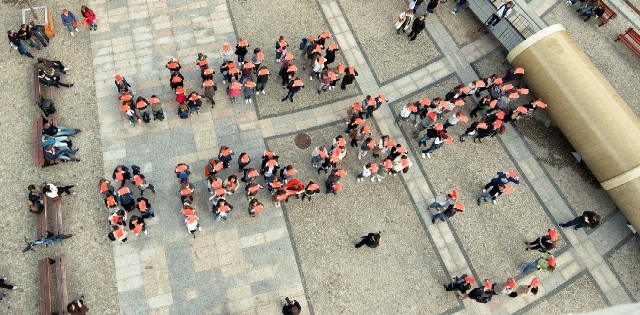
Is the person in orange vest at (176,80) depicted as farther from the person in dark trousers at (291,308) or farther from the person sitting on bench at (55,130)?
the person in dark trousers at (291,308)

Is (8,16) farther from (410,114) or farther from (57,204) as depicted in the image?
(410,114)

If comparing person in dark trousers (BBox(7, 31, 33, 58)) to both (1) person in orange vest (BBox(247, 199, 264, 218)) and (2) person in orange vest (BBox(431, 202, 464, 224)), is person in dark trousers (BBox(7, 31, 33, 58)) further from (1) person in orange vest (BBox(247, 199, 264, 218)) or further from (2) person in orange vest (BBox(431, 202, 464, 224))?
(2) person in orange vest (BBox(431, 202, 464, 224))

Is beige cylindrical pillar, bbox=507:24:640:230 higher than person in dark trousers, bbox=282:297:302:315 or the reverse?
higher

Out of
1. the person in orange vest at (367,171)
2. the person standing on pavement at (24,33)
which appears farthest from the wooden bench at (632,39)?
the person standing on pavement at (24,33)

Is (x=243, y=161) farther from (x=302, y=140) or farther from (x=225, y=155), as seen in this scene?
(x=302, y=140)

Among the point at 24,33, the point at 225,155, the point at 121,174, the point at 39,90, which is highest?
the point at 24,33

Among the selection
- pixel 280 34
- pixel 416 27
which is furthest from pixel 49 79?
pixel 416 27

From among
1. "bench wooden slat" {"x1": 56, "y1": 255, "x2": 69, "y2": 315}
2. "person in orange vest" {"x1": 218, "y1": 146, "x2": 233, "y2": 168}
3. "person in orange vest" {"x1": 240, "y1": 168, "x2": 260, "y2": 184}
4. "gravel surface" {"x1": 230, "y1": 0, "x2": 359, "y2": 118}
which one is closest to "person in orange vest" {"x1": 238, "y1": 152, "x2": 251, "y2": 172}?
"person in orange vest" {"x1": 240, "y1": 168, "x2": 260, "y2": 184}
